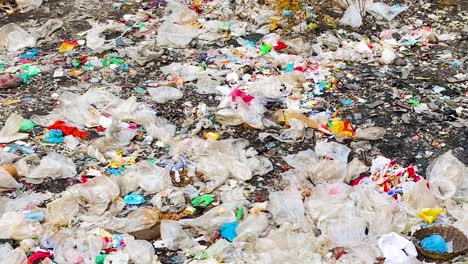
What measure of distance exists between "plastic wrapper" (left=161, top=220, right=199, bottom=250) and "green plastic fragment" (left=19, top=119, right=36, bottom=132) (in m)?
1.27

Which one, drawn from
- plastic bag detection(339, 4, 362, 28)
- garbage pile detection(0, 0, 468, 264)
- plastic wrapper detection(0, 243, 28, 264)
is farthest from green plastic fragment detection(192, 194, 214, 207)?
plastic bag detection(339, 4, 362, 28)

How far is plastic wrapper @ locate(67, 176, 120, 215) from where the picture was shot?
316cm

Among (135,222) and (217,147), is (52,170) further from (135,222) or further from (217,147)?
(217,147)

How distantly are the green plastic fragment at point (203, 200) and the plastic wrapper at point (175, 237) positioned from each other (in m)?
0.22

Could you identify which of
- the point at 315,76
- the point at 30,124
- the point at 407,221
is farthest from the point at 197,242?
the point at 315,76

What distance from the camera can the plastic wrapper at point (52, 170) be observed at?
11.1 ft

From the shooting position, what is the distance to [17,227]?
298 cm

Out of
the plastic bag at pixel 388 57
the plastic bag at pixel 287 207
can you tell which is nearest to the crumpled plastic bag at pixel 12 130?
the plastic bag at pixel 287 207

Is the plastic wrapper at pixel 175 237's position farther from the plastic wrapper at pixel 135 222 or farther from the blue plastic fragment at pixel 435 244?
the blue plastic fragment at pixel 435 244

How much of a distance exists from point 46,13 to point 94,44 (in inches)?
32.7

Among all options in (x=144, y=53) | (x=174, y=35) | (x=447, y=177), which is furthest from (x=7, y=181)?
Result: (x=447, y=177)

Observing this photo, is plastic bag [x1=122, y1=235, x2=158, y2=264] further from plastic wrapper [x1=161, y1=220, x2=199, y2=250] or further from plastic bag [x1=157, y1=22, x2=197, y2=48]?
plastic bag [x1=157, y1=22, x2=197, y2=48]

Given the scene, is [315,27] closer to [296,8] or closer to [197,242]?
[296,8]

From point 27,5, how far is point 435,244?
13.2 ft
